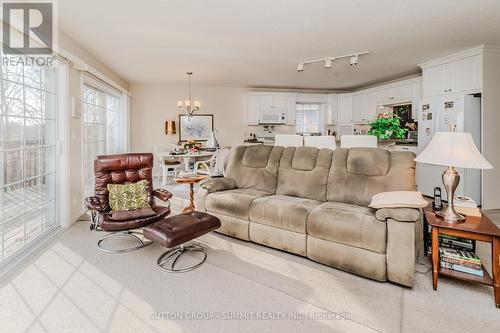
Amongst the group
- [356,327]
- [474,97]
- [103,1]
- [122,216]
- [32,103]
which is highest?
[103,1]

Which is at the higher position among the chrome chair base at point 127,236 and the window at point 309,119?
the window at point 309,119

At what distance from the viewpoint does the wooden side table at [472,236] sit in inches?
76.2

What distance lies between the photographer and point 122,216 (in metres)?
2.88

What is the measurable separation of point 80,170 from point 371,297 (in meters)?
3.98

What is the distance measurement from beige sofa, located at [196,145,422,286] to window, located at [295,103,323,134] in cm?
454

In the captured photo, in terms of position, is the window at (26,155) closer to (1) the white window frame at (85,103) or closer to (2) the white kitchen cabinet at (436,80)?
(1) the white window frame at (85,103)

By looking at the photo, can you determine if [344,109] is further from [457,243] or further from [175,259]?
[175,259]

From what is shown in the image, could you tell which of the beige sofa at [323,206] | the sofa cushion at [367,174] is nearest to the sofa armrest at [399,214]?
the beige sofa at [323,206]

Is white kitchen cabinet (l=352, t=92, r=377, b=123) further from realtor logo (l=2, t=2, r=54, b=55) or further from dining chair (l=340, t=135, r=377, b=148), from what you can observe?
realtor logo (l=2, t=2, r=54, b=55)

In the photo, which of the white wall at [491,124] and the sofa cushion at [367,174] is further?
the white wall at [491,124]

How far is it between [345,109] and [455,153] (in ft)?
19.3

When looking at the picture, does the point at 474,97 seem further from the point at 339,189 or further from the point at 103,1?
the point at 103,1

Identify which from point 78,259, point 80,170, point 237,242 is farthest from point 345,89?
point 78,259

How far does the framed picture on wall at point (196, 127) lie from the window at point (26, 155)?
3.90 meters
